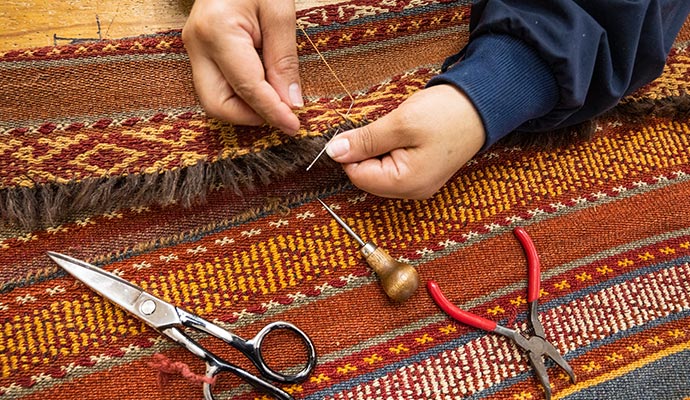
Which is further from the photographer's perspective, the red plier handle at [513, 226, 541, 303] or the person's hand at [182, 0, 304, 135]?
the red plier handle at [513, 226, 541, 303]

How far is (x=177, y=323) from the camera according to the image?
69 centimetres

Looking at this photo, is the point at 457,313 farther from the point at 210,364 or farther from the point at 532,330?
the point at 210,364

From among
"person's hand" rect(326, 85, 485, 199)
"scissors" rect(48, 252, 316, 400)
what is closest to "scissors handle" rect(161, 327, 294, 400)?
"scissors" rect(48, 252, 316, 400)

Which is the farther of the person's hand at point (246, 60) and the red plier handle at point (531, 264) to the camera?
the red plier handle at point (531, 264)

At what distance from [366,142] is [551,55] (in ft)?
0.92

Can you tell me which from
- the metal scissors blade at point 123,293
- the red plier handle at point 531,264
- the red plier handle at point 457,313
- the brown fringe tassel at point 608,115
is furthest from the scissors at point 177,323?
the brown fringe tassel at point 608,115

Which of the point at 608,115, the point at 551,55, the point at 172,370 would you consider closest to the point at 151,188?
the point at 172,370

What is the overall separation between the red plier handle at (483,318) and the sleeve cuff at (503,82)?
173mm

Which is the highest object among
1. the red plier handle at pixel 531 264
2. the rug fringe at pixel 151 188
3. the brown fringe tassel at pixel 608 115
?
the brown fringe tassel at pixel 608 115

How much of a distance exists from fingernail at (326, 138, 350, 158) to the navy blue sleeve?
0.16 meters

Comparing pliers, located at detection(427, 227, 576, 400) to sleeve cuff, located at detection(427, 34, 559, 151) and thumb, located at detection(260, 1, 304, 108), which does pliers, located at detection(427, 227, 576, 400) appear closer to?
sleeve cuff, located at detection(427, 34, 559, 151)

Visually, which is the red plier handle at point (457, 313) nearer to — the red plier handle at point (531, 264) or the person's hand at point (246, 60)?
the red plier handle at point (531, 264)

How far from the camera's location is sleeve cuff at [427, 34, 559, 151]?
73cm

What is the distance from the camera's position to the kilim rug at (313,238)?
73cm
